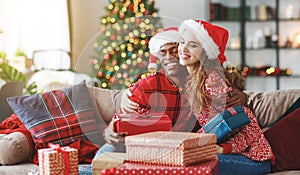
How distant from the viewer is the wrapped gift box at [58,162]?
1.96m

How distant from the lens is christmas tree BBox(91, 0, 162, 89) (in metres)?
1.92

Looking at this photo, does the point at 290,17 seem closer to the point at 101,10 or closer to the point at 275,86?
the point at 275,86

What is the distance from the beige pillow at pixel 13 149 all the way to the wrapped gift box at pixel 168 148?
1.21 metres

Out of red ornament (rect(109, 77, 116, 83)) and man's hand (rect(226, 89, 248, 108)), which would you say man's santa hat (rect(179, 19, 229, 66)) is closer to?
red ornament (rect(109, 77, 116, 83))

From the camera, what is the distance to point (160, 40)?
1886 mm

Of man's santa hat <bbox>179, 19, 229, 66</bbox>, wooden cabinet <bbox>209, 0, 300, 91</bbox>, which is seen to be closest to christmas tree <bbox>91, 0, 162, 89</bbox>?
man's santa hat <bbox>179, 19, 229, 66</bbox>

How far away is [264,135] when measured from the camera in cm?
271

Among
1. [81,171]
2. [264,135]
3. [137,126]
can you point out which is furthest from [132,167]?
[264,135]

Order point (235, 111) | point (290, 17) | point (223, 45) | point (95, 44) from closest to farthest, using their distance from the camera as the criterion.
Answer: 1. point (95, 44)
2. point (223, 45)
3. point (235, 111)
4. point (290, 17)

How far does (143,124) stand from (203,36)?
0.37 metres

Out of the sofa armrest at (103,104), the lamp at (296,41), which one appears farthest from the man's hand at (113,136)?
the lamp at (296,41)

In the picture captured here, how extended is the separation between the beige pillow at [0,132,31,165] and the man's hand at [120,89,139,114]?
1.04 m

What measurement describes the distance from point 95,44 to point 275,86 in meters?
5.20

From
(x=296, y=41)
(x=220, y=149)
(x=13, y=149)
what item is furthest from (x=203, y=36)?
(x=296, y=41)
